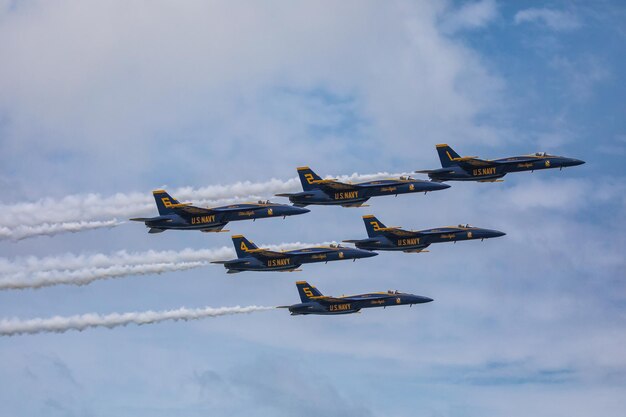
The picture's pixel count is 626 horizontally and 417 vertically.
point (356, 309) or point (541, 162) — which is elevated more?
point (541, 162)

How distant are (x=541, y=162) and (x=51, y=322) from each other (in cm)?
6723

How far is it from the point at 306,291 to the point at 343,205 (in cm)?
2170

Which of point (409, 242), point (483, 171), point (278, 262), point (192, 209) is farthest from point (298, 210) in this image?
point (483, 171)

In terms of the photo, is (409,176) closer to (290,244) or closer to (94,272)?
(290,244)

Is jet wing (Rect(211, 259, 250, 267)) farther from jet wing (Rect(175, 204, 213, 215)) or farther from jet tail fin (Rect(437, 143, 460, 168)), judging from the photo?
jet tail fin (Rect(437, 143, 460, 168))

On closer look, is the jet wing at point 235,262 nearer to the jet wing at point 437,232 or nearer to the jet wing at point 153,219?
the jet wing at point 153,219

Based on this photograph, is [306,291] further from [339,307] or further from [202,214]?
[202,214]

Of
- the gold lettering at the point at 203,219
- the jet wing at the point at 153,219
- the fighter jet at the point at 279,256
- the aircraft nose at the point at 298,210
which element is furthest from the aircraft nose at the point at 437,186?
the jet wing at the point at 153,219

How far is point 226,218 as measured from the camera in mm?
153625

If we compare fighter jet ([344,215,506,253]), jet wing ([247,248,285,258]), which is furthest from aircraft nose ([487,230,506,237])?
jet wing ([247,248,285,258])

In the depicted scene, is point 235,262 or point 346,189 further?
point 235,262

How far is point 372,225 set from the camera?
6526 inches

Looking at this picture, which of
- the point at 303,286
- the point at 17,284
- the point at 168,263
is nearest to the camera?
the point at 17,284

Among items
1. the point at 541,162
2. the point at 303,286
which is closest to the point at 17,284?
the point at 303,286
